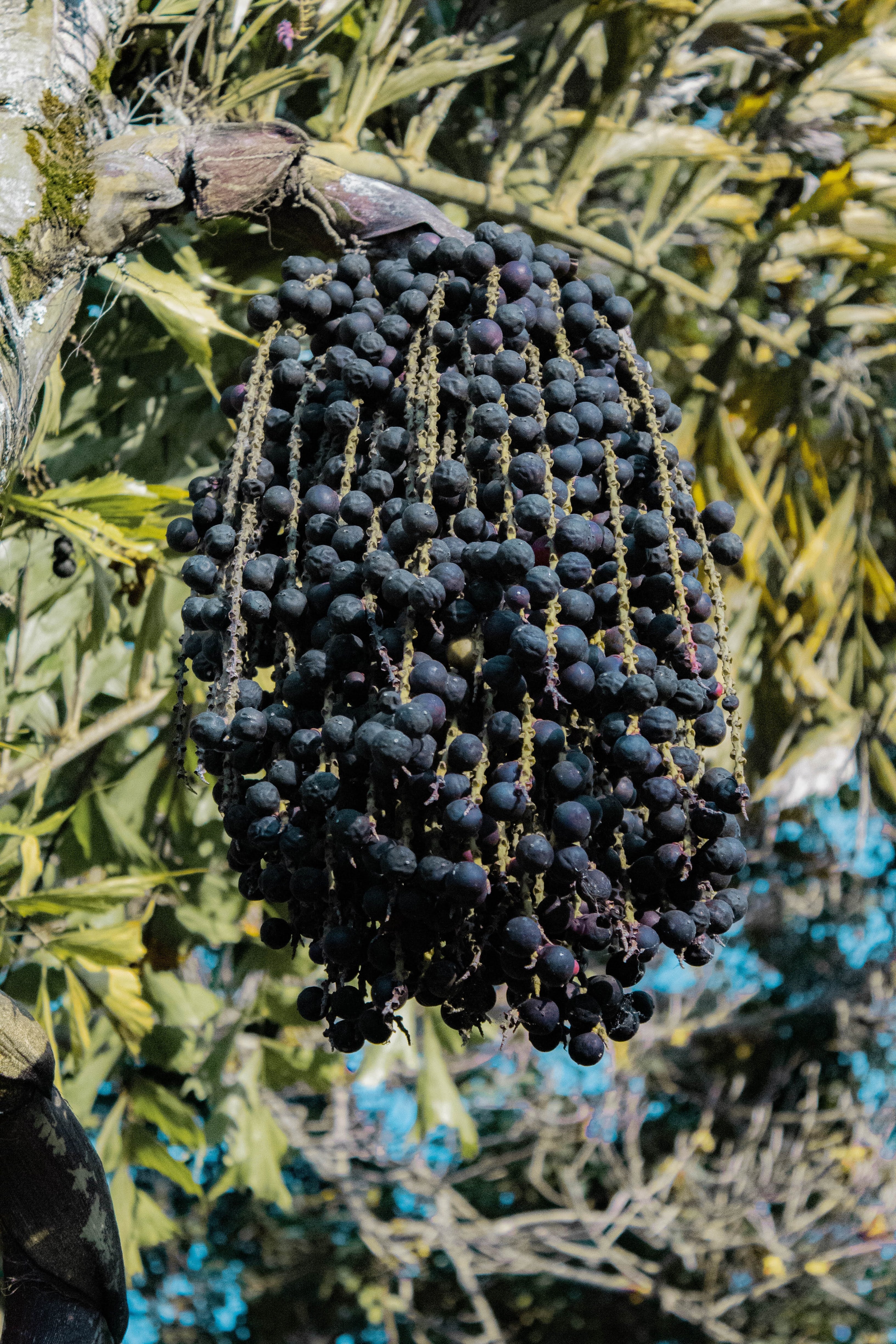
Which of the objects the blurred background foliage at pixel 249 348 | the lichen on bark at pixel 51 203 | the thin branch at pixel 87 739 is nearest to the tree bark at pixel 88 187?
the lichen on bark at pixel 51 203

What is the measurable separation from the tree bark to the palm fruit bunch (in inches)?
6.3

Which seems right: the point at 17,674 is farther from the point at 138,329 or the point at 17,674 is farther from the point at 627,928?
the point at 627,928

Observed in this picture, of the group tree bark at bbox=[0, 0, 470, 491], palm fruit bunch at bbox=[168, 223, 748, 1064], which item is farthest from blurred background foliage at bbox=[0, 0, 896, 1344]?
palm fruit bunch at bbox=[168, 223, 748, 1064]

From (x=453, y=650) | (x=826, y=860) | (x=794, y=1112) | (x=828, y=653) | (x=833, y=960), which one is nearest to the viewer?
(x=453, y=650)

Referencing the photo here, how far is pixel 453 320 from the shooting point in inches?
39.6

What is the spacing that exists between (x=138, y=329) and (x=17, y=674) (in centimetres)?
55

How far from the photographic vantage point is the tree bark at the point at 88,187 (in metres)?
1.02

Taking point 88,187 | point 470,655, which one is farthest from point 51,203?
point 470,655

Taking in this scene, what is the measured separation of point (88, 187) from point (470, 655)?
593mm

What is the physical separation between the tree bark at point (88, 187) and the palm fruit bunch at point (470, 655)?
16 centimetres

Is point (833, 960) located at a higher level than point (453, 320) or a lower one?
lower

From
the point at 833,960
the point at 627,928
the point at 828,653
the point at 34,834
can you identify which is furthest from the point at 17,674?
the point at 833,960

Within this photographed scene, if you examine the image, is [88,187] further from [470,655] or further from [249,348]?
[249,348]

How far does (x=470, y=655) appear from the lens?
0.83 metres
